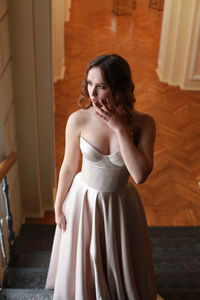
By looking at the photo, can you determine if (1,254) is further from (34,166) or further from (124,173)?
(124,173)

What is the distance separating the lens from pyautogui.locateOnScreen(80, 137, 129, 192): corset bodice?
227 cm

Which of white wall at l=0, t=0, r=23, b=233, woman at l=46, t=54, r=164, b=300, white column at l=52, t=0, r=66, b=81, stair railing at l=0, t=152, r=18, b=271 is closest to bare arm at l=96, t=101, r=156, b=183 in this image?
woman at l=46, t=54, r=164, b=300

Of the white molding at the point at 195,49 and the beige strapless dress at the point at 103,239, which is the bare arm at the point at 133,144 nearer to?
the beige strapless dress at the point at 103,239

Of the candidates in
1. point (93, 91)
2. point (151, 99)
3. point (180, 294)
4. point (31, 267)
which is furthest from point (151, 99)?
point (93, 91)

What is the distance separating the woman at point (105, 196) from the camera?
2.08 m

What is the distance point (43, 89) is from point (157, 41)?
5434 millimetres

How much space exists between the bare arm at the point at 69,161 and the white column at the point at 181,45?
4.70 m

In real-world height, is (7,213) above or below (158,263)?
above

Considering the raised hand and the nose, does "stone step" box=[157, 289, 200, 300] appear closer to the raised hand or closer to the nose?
the raised hand

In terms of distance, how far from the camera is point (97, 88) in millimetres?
2070

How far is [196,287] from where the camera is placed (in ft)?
11.0

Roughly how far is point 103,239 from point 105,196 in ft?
0.93

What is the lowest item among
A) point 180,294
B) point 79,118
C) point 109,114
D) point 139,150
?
point 180,294

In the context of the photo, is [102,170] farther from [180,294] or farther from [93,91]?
[180,294]
